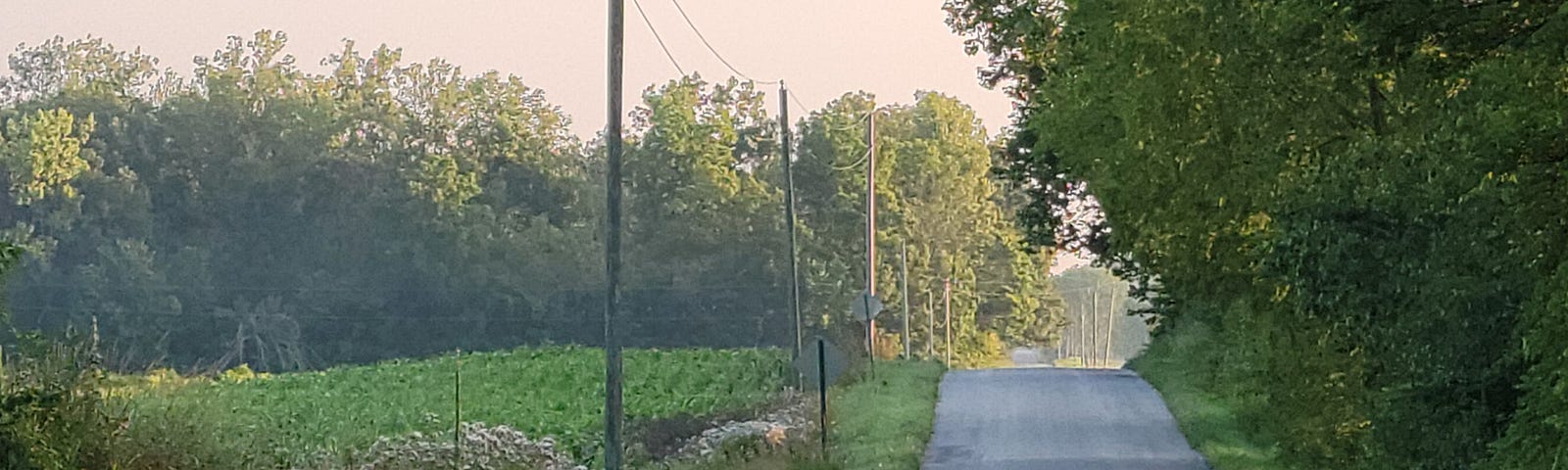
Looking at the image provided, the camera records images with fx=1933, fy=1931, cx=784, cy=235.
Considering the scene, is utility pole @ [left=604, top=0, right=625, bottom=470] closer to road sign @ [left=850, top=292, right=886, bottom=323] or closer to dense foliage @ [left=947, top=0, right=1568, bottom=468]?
dense foliage @ [left=947, top=0, right=1568, bottom=468]

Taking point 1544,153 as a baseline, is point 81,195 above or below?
above

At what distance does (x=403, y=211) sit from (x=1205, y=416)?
177ft

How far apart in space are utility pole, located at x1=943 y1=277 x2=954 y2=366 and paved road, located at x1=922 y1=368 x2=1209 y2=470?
4271 cm

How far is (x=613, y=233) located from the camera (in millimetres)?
19125

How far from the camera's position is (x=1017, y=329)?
102m

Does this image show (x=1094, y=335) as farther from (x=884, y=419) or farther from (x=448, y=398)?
(x=884, y=419)

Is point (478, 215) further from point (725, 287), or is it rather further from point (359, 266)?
point (725, 287)

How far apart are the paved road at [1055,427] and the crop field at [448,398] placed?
190 inches

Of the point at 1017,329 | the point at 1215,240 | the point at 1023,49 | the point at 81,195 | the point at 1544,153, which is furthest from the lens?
the point at 1017,329

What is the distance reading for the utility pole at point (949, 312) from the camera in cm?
8588

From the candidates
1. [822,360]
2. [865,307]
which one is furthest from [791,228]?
[822,360]

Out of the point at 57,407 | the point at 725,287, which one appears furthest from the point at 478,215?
the point at 57,407

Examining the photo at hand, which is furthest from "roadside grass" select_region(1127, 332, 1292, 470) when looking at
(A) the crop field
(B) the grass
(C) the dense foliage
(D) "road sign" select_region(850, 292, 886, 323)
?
(A) the crop field

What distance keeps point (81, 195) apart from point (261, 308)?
24.8ft
